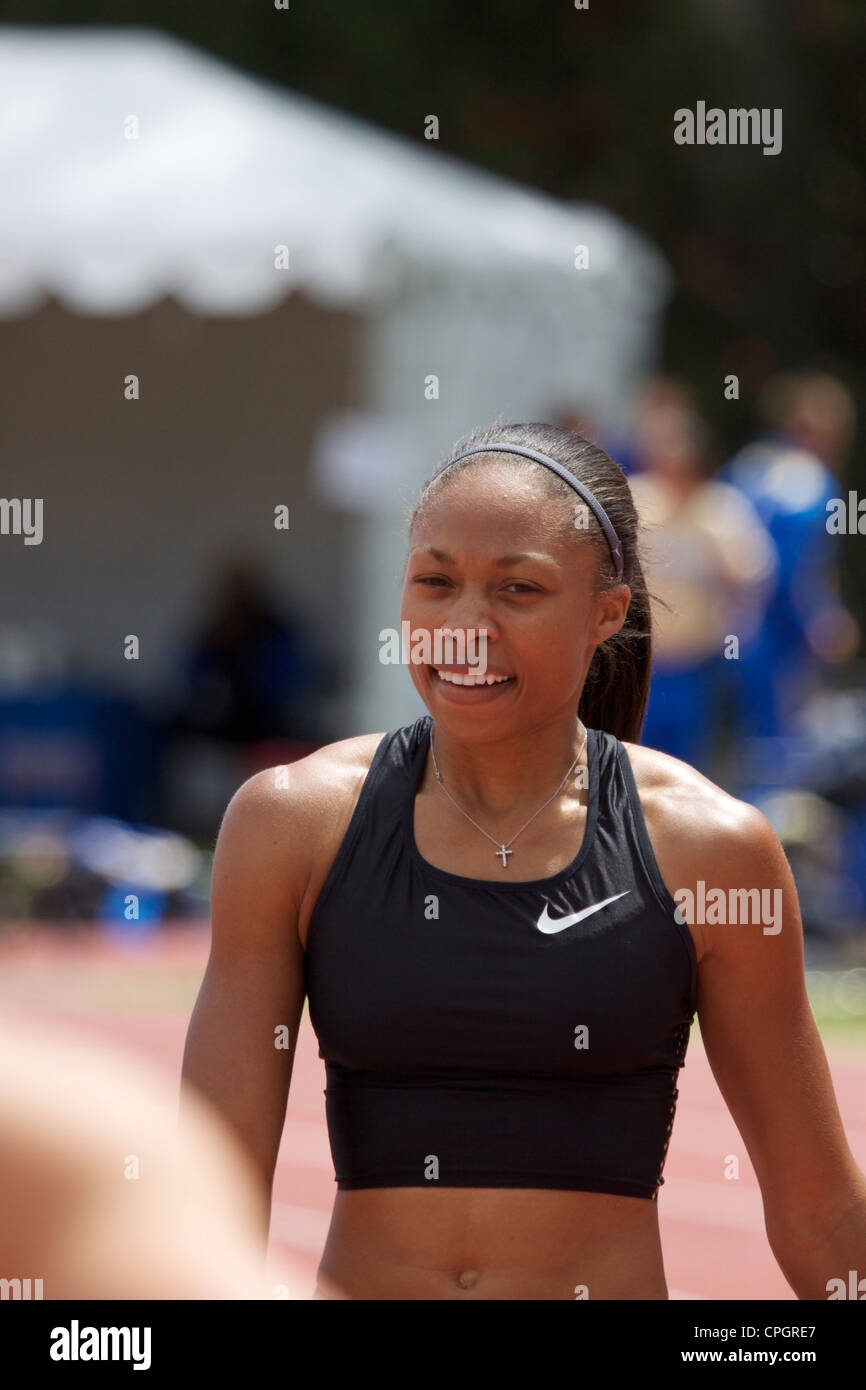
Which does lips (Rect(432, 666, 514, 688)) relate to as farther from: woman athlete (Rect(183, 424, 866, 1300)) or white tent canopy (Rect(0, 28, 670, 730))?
white tent canopy (Rect(0, 28, 670, 730))

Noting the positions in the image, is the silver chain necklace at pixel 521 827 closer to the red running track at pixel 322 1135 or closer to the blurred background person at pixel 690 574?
the red running track at pixel 322 1135

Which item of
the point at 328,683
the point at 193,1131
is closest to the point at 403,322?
the point at 328,683

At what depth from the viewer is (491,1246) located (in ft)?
8.00

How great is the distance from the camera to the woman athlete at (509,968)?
244 centimetres

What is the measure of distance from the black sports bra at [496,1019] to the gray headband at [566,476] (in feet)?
1.42

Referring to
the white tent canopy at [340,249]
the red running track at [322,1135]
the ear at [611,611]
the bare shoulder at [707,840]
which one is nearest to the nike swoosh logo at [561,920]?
the bare shoulder at [707,840]

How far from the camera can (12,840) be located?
32.0ft

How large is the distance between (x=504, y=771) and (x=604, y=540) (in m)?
0.32

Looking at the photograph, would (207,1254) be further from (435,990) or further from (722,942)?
(722,942)

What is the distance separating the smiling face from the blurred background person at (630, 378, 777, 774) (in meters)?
5.45

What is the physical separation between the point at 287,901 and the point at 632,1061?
46 cm

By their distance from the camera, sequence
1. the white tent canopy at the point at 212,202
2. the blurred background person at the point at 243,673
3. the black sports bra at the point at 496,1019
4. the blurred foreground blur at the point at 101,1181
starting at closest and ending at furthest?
the blurred foreground blur at the point at 101,1181, the black sports bra at the point at 496,1019, the white tent canopy at the point at 212,202, the blurred background person at the point at 243,673

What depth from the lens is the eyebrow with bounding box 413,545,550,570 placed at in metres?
2.54

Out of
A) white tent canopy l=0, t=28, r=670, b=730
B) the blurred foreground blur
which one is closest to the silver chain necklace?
the blurred foreground blur
